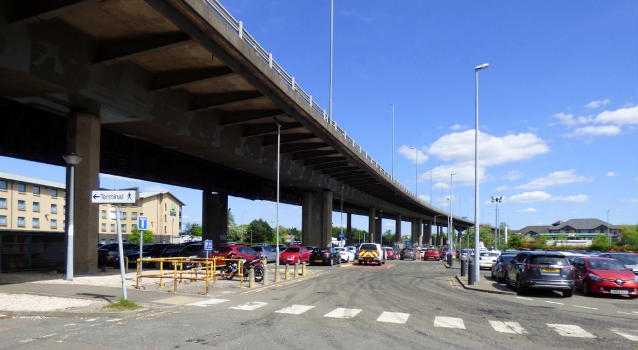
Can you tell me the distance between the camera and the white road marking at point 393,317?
10.4 meters

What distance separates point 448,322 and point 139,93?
55.8ft

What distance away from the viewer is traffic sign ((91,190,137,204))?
458 inches

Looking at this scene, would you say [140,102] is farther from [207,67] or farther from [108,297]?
[108,297]

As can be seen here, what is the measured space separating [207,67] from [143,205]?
249 feet

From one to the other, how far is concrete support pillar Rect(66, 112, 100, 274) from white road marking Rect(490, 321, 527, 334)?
1772cm

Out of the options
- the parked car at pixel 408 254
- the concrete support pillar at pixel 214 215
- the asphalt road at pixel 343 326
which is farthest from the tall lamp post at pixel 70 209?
the parked car at pixel 408 254

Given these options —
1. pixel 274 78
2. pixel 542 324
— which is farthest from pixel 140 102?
pixel 542 324

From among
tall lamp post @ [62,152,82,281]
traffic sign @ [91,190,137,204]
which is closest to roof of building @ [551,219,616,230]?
tall lamp post @ [62,152,82,281]

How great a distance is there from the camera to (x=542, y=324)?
10.5 metres

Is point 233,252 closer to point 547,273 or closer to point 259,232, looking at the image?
point 547,273

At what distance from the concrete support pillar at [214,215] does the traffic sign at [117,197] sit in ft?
130

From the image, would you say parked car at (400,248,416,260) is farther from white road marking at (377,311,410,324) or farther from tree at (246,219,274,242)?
tree at (246,219,274,242)

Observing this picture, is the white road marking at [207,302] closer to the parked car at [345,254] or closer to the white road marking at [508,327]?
the white road marking at [508,327]

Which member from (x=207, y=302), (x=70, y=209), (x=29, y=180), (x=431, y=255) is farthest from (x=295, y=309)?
(x=29, y=180)
